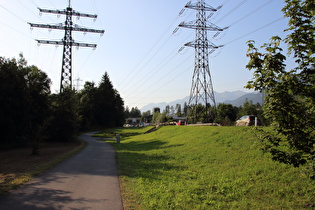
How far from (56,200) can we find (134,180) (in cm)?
295

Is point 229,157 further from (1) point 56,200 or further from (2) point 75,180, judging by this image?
(1) point 56,200

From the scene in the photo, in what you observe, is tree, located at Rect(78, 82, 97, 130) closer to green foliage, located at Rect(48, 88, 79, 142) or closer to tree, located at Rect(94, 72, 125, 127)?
tree, located at Rect(94, 72, 125, 127)

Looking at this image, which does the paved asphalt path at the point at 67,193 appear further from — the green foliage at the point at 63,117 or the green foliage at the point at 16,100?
the green foliage at the point at 63,117

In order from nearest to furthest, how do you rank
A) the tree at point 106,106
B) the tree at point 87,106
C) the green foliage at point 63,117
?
the green foliage at point 63,117
the tree at point 87,106
the tree at point 106,106

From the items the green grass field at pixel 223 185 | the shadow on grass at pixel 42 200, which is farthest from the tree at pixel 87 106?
the shadow on grass at pixel 42 200

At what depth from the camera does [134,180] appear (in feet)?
28.1

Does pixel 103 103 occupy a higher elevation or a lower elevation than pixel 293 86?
higher

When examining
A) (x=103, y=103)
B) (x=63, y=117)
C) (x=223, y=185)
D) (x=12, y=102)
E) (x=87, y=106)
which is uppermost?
(x=103, y=103)

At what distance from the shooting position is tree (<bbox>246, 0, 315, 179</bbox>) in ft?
12.2

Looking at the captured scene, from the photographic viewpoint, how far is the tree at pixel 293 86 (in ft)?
12.2

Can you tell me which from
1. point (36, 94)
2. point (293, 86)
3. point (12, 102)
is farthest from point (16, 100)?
point (293, 86)

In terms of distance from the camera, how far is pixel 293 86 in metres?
3.70

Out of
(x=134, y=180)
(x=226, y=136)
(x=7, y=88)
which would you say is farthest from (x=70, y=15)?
(x=134, y=180)

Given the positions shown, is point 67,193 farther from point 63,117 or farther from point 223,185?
point 63,117
